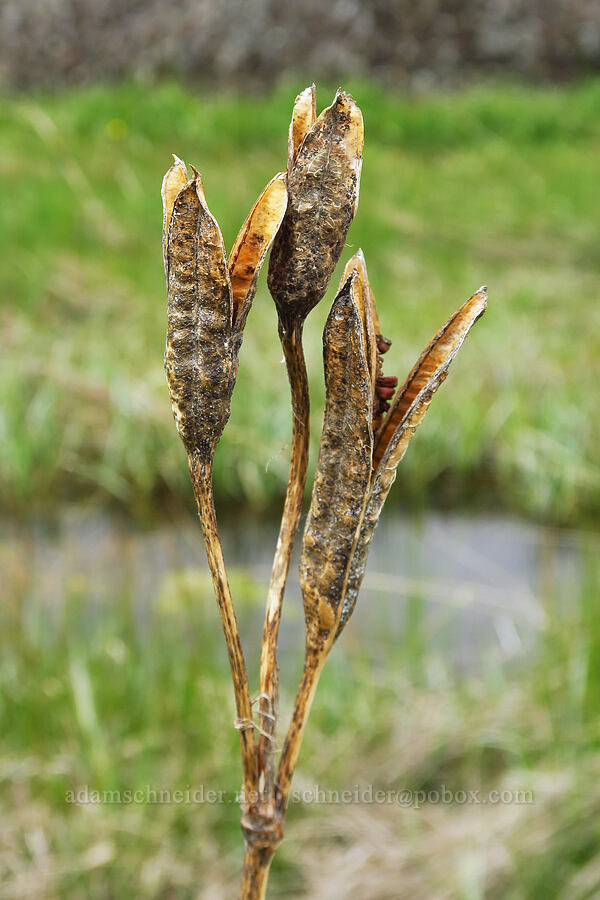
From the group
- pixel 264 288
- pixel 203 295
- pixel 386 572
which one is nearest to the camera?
pixel 203 295

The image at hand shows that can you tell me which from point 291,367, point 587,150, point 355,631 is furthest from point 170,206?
point 587,150

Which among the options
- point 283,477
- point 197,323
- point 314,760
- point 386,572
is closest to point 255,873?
point 197,323

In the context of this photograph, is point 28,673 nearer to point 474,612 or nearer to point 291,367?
point 474,612

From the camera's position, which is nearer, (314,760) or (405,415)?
(405,415)

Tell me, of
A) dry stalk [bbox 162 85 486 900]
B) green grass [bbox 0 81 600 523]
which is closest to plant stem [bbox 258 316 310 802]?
dry stalk [bbox 162 85 486 900]

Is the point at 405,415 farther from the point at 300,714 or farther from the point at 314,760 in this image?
the point at 314,760

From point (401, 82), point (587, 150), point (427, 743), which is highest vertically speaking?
point (401, 82)

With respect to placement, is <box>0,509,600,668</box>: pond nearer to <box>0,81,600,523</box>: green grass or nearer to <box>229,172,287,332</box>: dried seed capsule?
<box>0,81,600,523</box>: green grass
